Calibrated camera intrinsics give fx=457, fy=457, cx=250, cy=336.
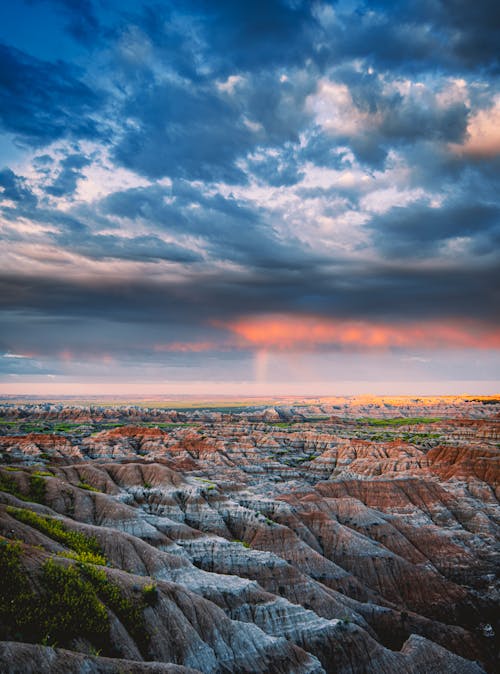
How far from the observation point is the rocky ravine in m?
26.6

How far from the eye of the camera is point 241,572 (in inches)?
2217

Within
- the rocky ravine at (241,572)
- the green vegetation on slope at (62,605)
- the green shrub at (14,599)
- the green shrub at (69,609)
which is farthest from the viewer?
the rocky ravine at (241,572)

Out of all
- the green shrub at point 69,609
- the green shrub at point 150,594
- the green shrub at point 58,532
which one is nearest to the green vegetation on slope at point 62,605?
the green shrub at point 69,609

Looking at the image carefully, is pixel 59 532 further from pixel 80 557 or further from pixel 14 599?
pixel 14 599

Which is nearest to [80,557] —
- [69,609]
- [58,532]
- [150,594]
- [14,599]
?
→ [150,594]

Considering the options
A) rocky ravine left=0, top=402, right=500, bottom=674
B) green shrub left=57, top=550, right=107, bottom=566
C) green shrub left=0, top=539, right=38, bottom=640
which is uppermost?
green shrub left=0, top=539, right=38, bottom=640

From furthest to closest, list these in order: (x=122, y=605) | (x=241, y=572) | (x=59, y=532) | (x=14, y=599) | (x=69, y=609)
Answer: (x=241, y=572), (x=59, y=532), (x=122, y=605), (x=69, y=609), (x=14, y=599)

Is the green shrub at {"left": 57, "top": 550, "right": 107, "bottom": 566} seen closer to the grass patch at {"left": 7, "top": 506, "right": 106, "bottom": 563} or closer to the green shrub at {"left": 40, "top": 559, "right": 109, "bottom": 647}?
the grass patch at {"left": 7, "top": 506, "right": 106, "bottom": 563}

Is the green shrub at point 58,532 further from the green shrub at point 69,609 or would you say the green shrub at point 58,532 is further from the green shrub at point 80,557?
the green shrub at point 69,609

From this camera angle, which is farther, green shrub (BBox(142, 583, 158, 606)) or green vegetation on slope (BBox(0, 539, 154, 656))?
green shrub (BBox(142, 583, 158, 606))

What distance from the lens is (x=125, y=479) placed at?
84.4 m

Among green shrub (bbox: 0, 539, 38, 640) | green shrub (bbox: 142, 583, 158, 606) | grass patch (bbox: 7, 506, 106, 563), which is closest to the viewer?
green shrub (bbox: 0, 539, 38, 640)

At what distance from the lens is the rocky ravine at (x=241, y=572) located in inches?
1048

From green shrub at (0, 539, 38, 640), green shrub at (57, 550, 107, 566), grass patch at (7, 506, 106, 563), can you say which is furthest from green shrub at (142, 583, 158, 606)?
grass patch at (7, 506, 106, 563)
